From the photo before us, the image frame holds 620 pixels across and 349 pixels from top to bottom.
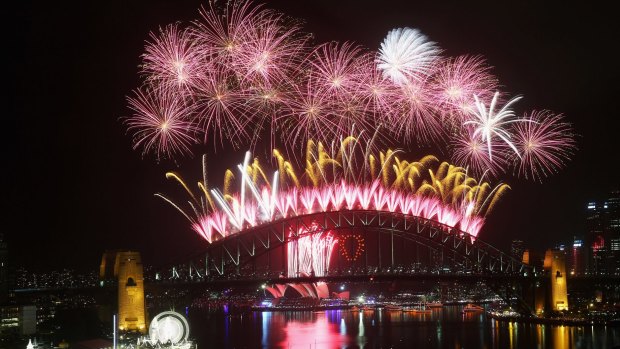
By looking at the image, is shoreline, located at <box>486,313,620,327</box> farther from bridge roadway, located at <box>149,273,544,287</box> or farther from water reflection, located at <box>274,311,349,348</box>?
water reflection, located at <box>274,311,349,348</box>

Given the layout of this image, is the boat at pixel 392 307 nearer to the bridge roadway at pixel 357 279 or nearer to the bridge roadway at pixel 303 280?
the bridge roadway at pixel 357 279

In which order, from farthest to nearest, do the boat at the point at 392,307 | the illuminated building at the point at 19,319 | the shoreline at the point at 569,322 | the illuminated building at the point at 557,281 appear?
the boat at the point at 392,307
the illuminated building at the point at 557,281
the shoreline at the point at 569,322
the illuminated building at the point at 19,319

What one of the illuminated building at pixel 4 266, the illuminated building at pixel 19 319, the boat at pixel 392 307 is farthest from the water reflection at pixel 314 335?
the boat at pixel 392 307

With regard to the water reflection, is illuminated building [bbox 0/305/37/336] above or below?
above

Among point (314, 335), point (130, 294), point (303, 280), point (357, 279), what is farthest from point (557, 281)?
point (130, 294)

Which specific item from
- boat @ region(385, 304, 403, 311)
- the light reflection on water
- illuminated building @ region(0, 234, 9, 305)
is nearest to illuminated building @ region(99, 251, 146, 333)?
the light reflection on water

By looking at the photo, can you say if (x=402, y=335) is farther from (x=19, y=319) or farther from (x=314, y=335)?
(x=19, y=319)
